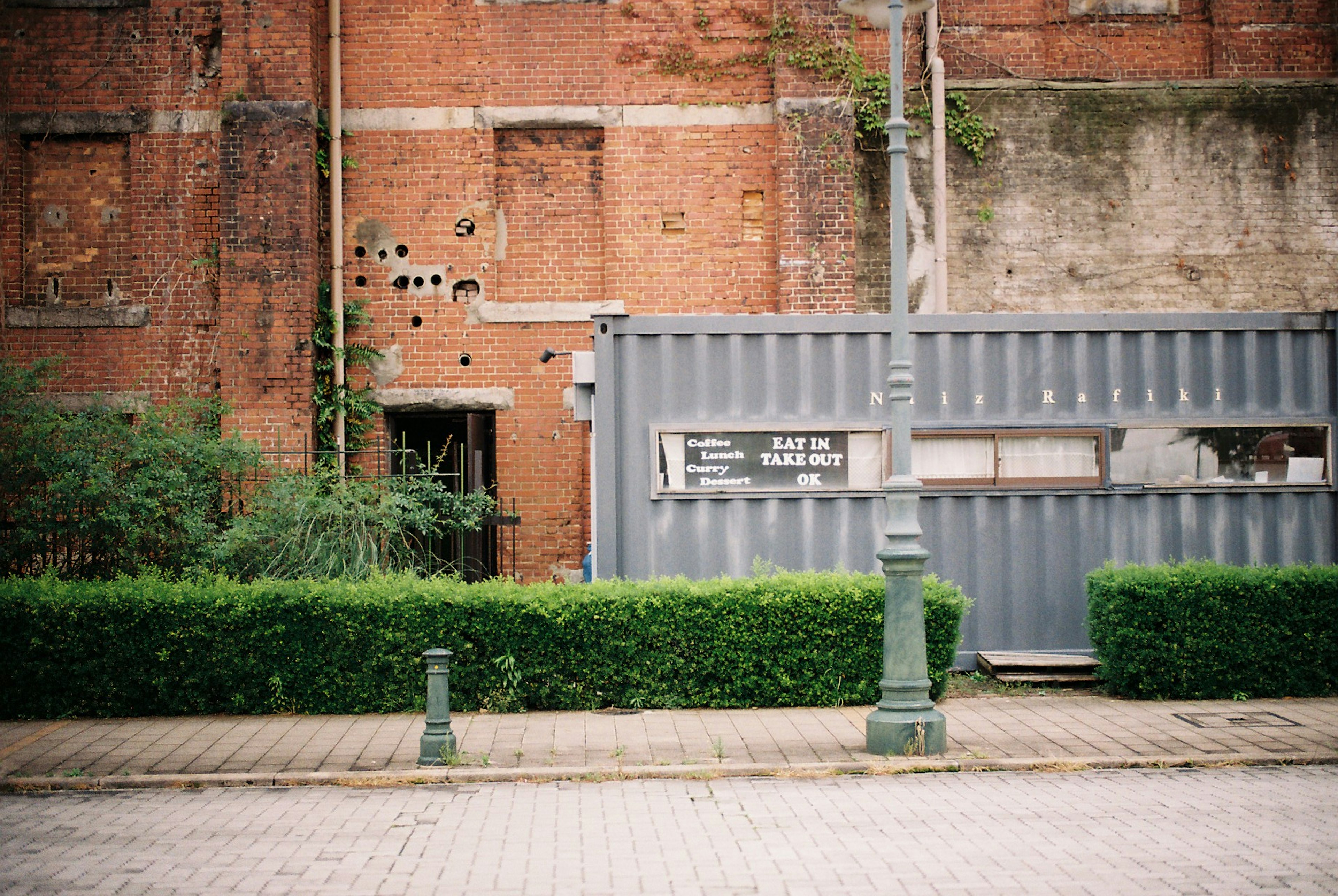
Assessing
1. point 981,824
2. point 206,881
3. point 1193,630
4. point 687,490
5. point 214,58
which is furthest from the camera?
point 214,58

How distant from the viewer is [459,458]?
15195 millimetres

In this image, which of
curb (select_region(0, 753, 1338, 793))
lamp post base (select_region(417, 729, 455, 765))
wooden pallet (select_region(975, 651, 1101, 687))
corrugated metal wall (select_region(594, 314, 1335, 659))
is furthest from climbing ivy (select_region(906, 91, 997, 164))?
lamp post base (select_region(417, 729, 455, 765))

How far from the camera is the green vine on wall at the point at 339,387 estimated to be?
14.5m

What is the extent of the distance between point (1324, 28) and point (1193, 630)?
10.2m

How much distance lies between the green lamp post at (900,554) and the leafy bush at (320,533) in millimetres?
4500

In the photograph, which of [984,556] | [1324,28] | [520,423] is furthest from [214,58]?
[1324,28]

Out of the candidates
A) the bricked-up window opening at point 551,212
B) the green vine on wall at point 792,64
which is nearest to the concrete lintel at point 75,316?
the bricked-up window opening at point 551,212

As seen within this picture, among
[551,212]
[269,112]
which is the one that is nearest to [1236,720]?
[551,212]

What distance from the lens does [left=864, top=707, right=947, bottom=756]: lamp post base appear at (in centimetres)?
829

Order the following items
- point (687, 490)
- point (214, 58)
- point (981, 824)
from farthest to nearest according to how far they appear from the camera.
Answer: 1. point (214, 58)
2. point (687, 490)
3. point (981, 824)

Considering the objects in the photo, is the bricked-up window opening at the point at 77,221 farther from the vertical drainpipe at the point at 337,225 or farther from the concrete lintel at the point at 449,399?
the concrete lintel at the point at 449,399

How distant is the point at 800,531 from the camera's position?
11031 mm

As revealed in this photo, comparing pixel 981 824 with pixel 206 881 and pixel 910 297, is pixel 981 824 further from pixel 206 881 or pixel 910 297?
pixel 910 297

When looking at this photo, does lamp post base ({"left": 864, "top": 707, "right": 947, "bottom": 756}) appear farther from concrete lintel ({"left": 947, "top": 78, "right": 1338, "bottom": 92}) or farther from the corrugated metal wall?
concrete lintel ({"left": 947, "top": 78, "right": 1338, "bottom": 92})
